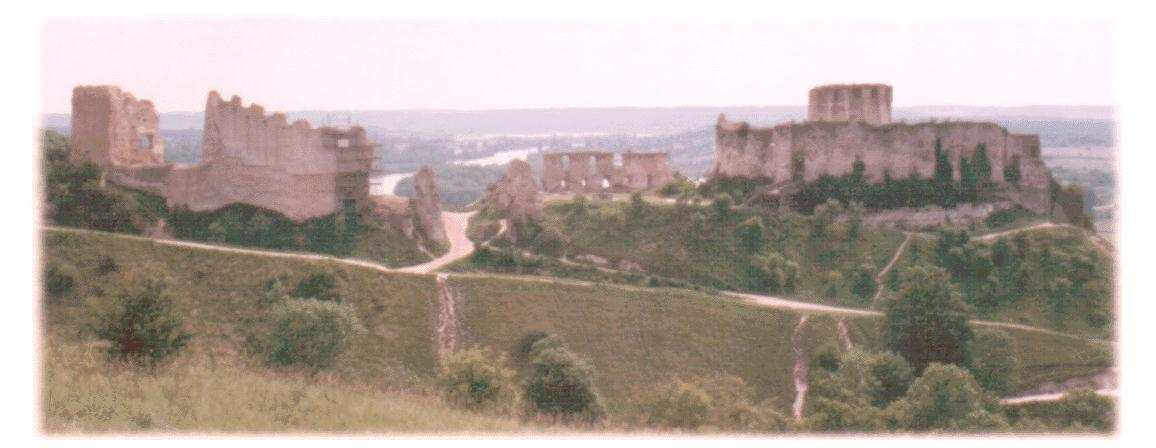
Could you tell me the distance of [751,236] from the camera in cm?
5625

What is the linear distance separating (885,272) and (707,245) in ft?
26.6

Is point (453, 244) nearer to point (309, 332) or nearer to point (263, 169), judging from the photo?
point (263, 169)

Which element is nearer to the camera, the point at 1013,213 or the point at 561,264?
the point at 561,264

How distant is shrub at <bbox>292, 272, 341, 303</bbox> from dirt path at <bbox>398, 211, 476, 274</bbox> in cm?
452

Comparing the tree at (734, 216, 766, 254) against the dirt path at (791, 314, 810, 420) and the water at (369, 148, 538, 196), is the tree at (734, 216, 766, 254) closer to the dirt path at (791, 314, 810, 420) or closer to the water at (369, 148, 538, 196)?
the dirt path at (791, 314, 810, 420)

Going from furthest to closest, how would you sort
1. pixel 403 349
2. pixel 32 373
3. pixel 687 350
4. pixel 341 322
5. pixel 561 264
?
pixel 561 264 < pixel 687 350 < pixel 403 349 < pixel 341 322 < pixel 32 373

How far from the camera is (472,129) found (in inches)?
3302

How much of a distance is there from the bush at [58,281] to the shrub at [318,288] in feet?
24.5

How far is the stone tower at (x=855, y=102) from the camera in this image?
65.9 metres

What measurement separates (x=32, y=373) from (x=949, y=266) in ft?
144

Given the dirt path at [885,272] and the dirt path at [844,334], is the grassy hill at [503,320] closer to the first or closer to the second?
the dirt path at [844,334]

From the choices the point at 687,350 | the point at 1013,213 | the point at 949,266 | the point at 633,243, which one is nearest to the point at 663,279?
the point at 633,243

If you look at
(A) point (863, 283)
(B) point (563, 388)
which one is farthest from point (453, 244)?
(B) point (563, 388)

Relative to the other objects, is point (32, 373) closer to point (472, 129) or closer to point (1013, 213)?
point (1013, 213)
